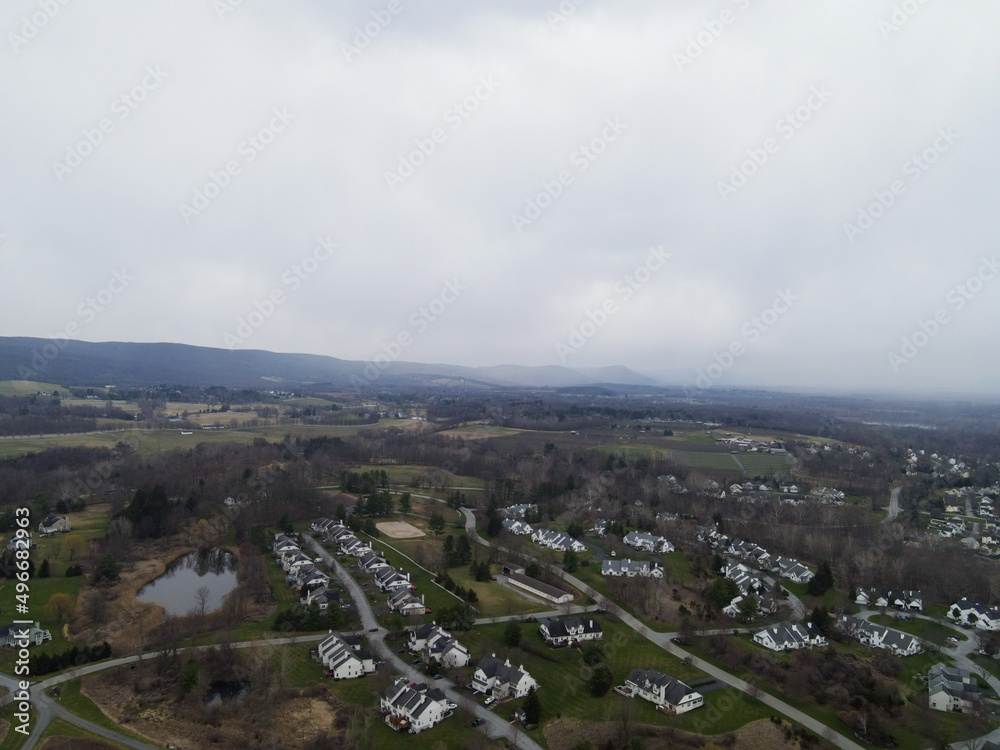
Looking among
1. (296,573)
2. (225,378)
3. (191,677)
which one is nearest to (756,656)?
(191,677)

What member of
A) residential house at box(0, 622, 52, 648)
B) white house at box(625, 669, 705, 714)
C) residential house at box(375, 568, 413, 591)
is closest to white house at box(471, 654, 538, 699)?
white house at box(625, 669, 705, 714)

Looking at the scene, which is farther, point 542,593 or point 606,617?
point 542,593

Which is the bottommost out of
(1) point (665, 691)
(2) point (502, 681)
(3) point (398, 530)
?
(3) point (398, 530)

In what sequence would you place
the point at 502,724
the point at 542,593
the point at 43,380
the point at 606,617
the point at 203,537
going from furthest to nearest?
1. the point at 43,380
2. the point at 203,537
3. the point at 542,593
4. the point at 606,617
5. the point at 502,724

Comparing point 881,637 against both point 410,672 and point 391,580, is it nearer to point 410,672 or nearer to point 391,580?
point 410,672

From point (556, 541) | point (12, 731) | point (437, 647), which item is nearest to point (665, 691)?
point (437, 647)

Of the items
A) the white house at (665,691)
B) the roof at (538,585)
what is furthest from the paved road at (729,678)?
the white house at (665,691)

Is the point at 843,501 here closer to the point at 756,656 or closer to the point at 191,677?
the point at 756,656
